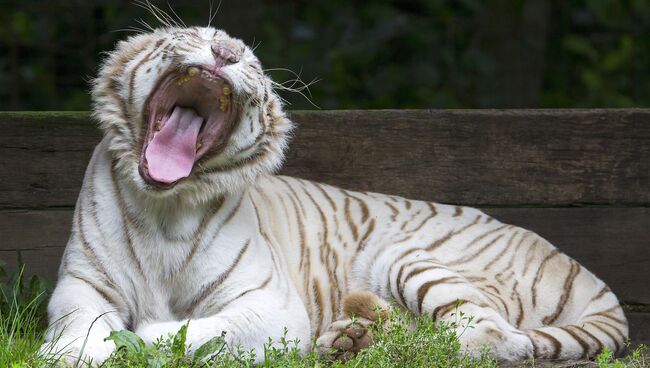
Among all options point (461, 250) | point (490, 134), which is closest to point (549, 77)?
point (490, 134)

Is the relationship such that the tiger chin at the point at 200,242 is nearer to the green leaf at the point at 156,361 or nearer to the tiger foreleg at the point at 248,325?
the tiger foreleg at the point at 248,325

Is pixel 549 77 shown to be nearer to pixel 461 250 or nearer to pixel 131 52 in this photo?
pixel 461 250

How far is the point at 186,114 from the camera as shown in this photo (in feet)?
12.7

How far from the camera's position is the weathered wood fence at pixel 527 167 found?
4.72m

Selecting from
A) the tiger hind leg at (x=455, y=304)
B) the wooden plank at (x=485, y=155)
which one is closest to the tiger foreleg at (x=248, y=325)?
the tiger hind leg at (x=455, y=304)

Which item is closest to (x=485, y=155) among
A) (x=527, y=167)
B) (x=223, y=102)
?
(x=527, y=167)

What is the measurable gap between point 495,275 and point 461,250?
6.7 inches

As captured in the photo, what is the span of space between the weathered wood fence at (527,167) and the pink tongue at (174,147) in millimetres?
932

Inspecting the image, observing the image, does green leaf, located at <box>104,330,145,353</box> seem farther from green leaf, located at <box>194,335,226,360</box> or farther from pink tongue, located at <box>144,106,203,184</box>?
pink tongue, located at <box>144,106,203,184</box>

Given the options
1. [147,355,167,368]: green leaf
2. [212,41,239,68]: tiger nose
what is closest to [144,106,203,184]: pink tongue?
[212,41,239,68]: tiger nose

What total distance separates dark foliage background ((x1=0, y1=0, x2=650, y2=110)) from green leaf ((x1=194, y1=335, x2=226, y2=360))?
3.40 metres

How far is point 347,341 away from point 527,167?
138cm

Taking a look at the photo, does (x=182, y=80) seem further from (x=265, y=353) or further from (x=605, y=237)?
(x=605, y=237)

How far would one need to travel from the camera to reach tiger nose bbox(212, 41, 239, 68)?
146 inches
